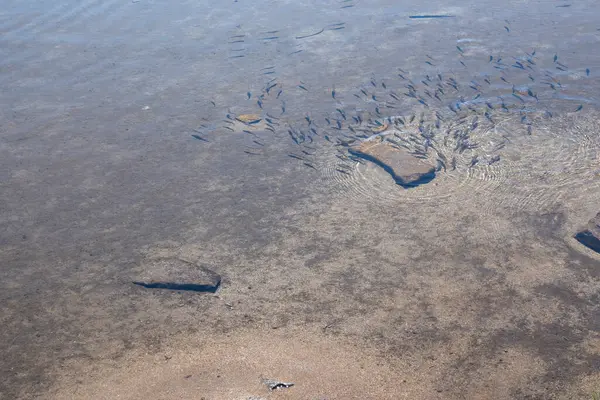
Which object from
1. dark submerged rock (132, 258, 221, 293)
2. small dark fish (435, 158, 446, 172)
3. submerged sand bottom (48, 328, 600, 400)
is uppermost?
small dark fish (435, 158, 446, 172)

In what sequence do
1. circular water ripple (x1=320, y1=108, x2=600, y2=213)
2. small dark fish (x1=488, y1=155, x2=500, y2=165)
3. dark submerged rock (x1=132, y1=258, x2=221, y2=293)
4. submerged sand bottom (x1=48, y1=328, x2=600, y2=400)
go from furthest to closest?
small dark fish (x1=488, y1=155, x2=500, y2=165)
circular water ripple (x1=320, y1=108, x2=600, y2=213)
dark submerged rock (x1=132, y1=258, x2=221, y2=293)
submerged sand bottom (x1=48, y1=328, x2=600, y2=400)

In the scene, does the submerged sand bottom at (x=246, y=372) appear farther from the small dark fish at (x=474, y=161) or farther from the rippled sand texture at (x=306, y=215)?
the small dark fish at (x=474, y=161)

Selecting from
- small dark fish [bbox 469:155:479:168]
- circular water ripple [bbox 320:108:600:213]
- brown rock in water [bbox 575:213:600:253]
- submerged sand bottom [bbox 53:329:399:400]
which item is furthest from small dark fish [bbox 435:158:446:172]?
submerged sand bottom [bbox 53:329:399:400]

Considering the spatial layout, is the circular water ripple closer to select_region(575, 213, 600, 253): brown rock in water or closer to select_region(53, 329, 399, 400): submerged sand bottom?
select_region(575, 213, 600, 253): brown rock in water

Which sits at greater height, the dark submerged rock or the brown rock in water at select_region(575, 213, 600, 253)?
the brown rock in water at select_region(575, 213, 600, 253)

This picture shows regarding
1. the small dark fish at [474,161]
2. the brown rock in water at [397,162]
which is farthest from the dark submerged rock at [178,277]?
the small dark fish at [474,161]

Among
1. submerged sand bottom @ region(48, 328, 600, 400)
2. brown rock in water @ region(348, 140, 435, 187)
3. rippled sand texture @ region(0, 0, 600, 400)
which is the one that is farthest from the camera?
brown rock in water @ region(348, 140, 435, 187)

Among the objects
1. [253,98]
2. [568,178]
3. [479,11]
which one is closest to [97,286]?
[253,98]

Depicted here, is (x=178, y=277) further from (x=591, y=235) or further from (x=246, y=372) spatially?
(x=591, y=235)
